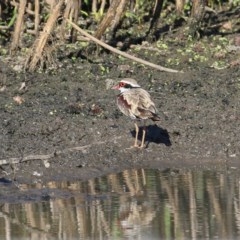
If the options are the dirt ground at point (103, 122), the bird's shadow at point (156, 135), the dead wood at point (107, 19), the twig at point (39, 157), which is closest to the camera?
the twig at point (39, 157)

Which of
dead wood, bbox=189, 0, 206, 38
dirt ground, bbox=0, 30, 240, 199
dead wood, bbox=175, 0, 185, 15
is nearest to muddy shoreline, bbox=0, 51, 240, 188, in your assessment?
dirt ground, bbox=0, 30, 240, 199

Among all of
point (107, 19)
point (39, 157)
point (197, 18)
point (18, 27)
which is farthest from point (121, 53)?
point (39, 157)

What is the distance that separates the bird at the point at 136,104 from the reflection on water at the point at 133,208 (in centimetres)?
76

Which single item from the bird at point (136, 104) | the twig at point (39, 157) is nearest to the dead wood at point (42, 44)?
the bird at point (136, 104)

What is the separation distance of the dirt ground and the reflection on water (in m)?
0.49

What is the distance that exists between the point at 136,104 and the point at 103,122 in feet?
2.17

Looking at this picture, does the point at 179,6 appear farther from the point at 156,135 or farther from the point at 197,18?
the point at 156,135

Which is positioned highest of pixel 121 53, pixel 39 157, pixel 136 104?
pixel 121 53

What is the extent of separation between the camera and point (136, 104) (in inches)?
447

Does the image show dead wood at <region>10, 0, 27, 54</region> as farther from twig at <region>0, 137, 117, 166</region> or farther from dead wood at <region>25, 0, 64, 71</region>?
twig at <region>0, 137, 117, 166</region>

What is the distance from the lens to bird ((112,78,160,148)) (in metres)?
11.3

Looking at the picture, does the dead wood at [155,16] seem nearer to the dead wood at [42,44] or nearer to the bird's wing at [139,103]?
the dead wood at [42,44]

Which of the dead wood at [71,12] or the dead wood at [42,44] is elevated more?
the dead wood at [71,12]

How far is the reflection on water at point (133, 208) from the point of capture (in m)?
8.12
